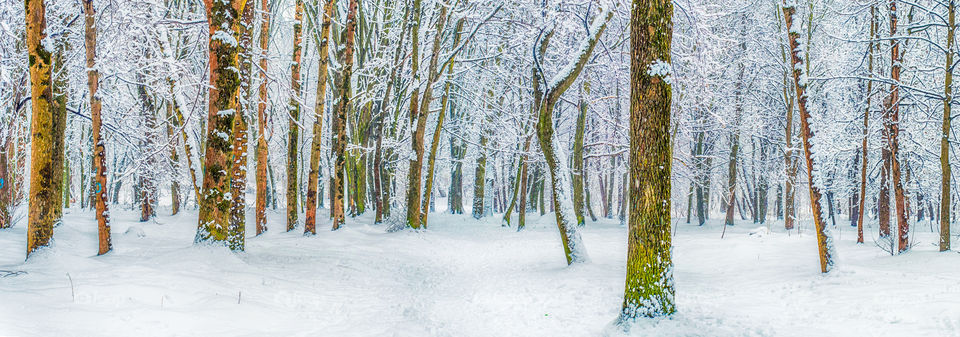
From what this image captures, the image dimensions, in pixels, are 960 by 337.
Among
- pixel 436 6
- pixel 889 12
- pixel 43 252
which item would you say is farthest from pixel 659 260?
pixel 436 6

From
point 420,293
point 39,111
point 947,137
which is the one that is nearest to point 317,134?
point 39,111

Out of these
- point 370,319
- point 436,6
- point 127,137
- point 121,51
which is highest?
point 436,6

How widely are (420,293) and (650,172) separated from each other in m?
3.88

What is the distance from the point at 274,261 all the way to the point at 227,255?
1.06 m

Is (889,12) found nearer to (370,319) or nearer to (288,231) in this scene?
(370,319)

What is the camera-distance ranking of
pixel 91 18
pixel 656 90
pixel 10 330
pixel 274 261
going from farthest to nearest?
1. pixel 274 261
2. pixel 91 18
3. pixel 656 90
4. pixel 10 330

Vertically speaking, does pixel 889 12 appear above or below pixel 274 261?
above

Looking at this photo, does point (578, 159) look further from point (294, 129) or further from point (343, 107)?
point (294, 129)

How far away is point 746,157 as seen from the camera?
24812mm

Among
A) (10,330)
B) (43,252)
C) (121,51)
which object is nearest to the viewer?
(10,330)

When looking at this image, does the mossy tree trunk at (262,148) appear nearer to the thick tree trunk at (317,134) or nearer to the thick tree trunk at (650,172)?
the thick tree trunk at (317,134)

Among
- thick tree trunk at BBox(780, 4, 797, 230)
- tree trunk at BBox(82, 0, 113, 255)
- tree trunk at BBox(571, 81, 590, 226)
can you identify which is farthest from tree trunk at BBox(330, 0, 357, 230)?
thick tree trunk at BBox(780, 4, 797, 230)

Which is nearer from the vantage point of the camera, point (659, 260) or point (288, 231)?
point (659, 260)

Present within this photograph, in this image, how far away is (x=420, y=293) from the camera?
771 cm
